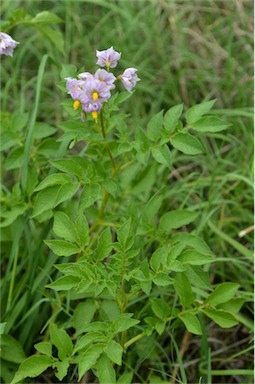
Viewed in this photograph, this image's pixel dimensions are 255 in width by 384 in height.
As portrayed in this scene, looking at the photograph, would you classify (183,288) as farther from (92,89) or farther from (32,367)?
(92,89)

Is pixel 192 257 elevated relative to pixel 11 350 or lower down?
elevated

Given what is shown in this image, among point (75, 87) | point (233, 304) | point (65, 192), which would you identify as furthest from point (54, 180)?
point (233, 304)

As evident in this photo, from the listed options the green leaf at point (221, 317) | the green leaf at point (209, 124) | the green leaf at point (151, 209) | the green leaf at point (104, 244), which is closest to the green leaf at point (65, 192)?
the green leaf at point (104, 244)

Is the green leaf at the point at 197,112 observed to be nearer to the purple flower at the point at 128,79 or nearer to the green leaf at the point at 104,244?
the purple flower at the point at 128,79

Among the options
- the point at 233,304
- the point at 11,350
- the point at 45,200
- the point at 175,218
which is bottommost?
the point at 11,350

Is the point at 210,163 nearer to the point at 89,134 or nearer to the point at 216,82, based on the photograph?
the point at 216,82

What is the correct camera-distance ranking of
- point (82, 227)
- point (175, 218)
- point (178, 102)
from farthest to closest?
point (178, 102), point (175, 218), point (82, 227)

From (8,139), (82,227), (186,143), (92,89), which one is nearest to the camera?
(92,89)
